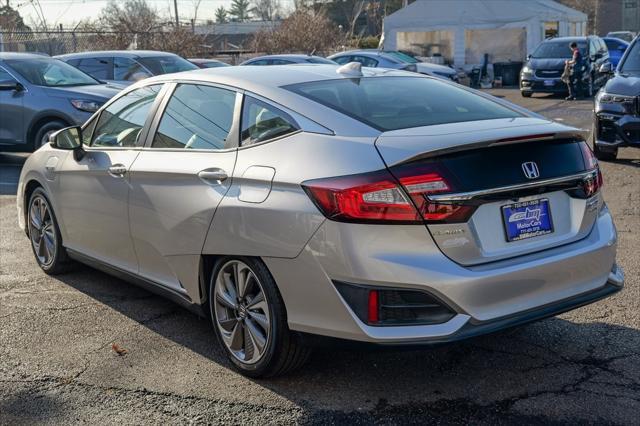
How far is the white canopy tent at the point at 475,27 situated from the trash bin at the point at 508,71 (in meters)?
2.17

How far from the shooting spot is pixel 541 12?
3039 cm

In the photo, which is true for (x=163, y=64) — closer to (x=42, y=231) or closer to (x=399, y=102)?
(x=42, y=231)

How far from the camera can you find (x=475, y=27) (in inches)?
1224

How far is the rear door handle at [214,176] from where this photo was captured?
409 centimetres

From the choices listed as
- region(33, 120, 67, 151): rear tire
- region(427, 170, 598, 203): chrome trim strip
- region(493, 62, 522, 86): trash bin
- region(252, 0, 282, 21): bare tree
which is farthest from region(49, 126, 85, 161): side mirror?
region(252, 0, 282, 21): bare tree

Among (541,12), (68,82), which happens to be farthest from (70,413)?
(541,12)

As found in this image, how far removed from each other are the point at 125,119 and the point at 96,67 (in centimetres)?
1045

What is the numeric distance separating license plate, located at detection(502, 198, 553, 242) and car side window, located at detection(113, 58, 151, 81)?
12.1 m

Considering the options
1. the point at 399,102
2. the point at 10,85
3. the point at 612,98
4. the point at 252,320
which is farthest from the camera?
the point at 10,85

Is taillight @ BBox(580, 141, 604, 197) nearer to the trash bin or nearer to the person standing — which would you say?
the person standing

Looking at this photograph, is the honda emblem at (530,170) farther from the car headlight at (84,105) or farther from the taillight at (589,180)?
the car headlight at (84,105)

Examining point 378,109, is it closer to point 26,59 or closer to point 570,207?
point 570,207

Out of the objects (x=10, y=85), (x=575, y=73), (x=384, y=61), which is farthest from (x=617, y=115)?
(x=384, y=61)

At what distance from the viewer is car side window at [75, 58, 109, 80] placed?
49.2 ft
